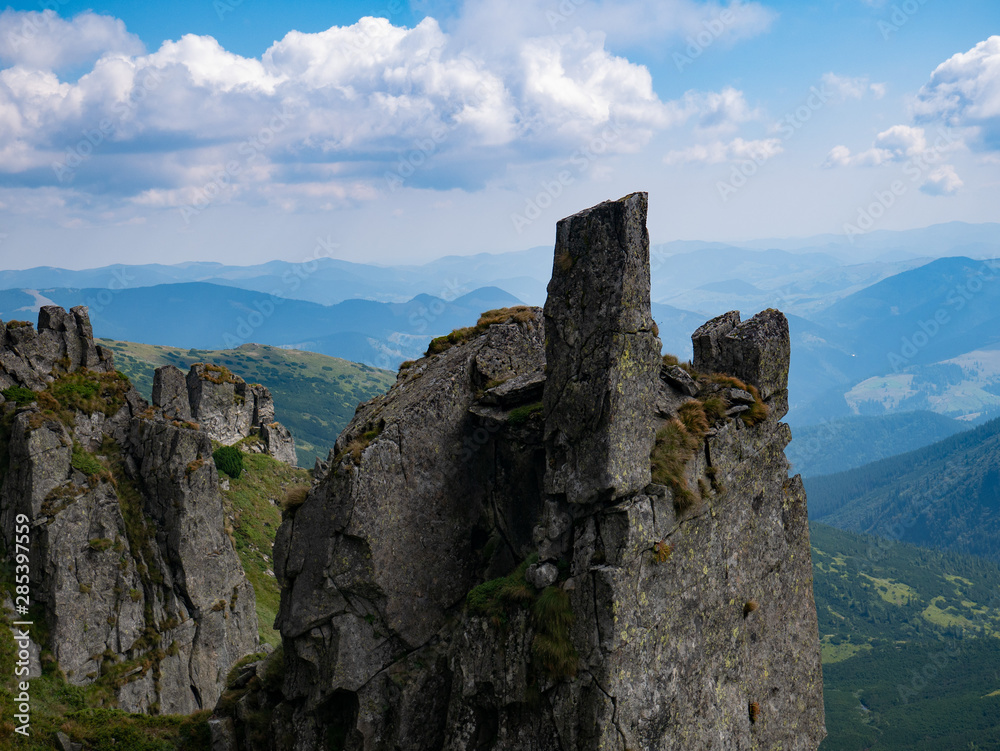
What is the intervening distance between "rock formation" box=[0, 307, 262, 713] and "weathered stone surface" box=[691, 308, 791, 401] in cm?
4214

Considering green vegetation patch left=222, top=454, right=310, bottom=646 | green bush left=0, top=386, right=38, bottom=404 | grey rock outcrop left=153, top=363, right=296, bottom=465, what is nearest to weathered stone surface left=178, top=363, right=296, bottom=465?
grey rock outcrop left=153, top=363, right=296, bottom=465

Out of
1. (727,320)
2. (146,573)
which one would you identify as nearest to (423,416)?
(727,320)

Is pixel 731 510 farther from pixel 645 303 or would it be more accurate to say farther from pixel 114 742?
pixel 114 742

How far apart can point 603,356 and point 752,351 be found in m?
8.73

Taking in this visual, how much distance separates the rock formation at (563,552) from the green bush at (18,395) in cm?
3406

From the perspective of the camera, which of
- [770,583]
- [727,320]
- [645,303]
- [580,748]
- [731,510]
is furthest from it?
[727,320]

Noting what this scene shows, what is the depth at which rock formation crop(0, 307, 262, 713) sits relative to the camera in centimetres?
4612

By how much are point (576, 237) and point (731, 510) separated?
1064 centimetres

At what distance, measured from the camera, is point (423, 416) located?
79.3ft

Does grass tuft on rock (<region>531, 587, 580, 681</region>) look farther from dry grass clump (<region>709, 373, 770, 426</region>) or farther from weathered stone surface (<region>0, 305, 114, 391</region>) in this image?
weathered stone surface (<region>0, 305, 114, 391</region>)

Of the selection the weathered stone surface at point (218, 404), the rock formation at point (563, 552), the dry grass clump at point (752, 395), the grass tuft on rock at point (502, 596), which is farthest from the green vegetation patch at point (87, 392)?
the dry grass clump at point (752, 395)

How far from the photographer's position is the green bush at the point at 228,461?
79.8m

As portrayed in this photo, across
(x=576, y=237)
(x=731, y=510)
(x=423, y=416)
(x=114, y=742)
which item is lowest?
(x=114, y=742)

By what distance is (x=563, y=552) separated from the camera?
1989 cm
